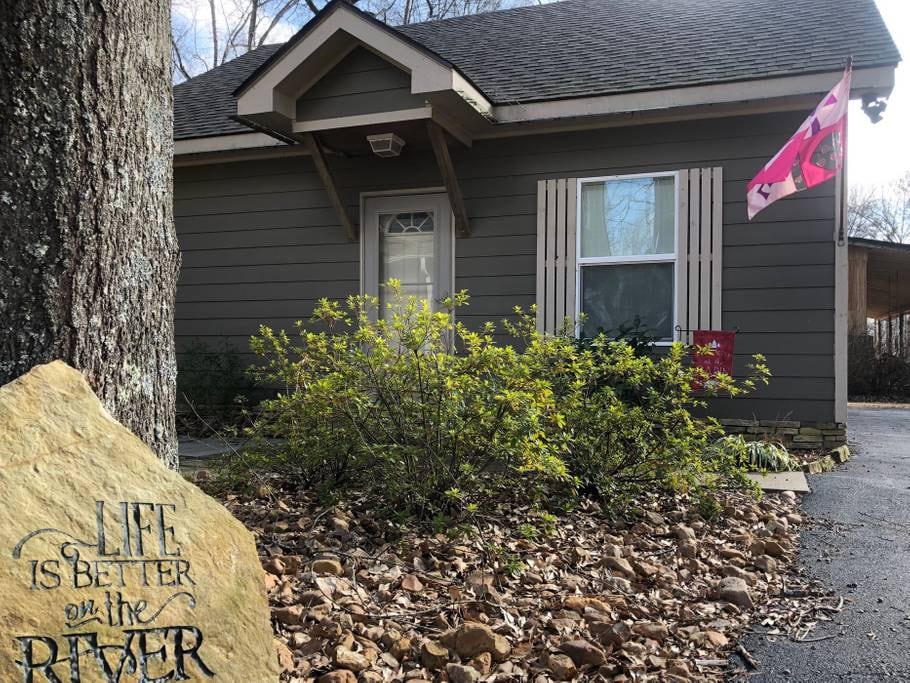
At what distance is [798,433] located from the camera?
5855 millimetres

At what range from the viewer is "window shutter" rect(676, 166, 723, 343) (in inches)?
239

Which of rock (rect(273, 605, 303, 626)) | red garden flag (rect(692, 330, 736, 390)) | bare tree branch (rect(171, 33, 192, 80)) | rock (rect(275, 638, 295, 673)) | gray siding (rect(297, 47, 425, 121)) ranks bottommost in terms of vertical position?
rock (rect(275, 638, 295, 673))

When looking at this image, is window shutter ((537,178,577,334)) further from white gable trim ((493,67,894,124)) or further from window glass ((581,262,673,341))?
white gable trim ((493,67,894,124))

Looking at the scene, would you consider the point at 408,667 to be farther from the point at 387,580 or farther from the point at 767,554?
the point at 767,554

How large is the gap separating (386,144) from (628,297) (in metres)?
2.56

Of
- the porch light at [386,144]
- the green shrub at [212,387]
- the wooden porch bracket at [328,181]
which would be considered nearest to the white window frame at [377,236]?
the wooden porch bracket at [328,181]

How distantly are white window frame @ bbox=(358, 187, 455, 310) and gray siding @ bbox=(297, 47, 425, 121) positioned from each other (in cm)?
109

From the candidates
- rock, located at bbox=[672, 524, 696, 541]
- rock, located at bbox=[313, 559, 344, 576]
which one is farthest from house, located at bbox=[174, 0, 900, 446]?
rock, located at bbox=[313, 559, 344, 576]

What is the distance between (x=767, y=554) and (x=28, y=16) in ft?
11.3

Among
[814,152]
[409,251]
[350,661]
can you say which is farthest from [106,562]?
[409,251]

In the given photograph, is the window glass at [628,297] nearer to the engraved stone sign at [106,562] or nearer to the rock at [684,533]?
the rock at [684,533]

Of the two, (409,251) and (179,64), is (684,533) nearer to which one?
(409,251)

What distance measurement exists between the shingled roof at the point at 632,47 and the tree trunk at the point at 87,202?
4206 millimetres

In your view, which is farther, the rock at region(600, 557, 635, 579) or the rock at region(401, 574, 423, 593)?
the rock at region(600, 557, 635, 579)
